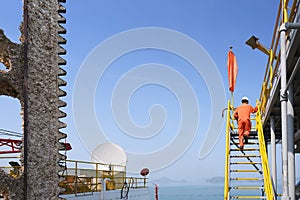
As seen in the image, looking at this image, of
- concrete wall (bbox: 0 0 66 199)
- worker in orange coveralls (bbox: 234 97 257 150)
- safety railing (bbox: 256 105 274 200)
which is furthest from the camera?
worker in orange coveralls (bbox: 234 97 257 150)

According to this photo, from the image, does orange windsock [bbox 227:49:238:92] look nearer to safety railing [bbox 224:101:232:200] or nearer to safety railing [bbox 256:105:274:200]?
safety railing [bbox 224:101:232:200]

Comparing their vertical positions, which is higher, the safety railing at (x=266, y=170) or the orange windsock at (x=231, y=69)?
the orange windsock at (x=231, y=69)

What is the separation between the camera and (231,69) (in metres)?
12.5

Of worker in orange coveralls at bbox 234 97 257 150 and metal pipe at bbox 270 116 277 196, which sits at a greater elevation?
worker in orange coveralls at bbox 234 97 257 150

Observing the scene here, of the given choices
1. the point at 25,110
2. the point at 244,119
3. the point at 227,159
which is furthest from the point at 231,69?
the point at 25,110

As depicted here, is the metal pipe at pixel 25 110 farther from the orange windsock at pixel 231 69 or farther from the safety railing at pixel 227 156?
the orange windsock at pixel 231 69

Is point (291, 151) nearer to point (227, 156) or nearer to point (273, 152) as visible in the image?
point (227, 156)

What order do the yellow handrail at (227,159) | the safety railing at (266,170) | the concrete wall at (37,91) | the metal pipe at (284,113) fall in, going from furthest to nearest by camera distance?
the concrete wall at (37,91) → the yellow handrail at (227,159) → the safety railing at (266,170) → the metal pipe at (284,113)

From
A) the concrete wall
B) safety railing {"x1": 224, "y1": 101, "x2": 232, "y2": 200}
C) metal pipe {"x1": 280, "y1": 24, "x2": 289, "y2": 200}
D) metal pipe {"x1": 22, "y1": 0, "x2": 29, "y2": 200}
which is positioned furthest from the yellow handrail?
metal pipe {"x1": 22, "y1": 0, "x2": 29, "y2": 200}

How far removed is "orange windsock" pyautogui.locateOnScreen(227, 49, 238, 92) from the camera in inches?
487

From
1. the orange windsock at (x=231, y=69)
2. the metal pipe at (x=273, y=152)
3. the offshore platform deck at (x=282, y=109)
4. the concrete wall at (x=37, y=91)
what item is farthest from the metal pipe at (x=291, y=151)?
the concrete wall at (x=37, y=91)

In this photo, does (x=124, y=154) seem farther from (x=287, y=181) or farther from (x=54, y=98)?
(x=287, y=181)

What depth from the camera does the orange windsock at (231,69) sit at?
12367 millimetres

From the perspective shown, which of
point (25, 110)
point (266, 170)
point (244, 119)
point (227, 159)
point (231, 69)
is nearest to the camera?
point (266, 170)
